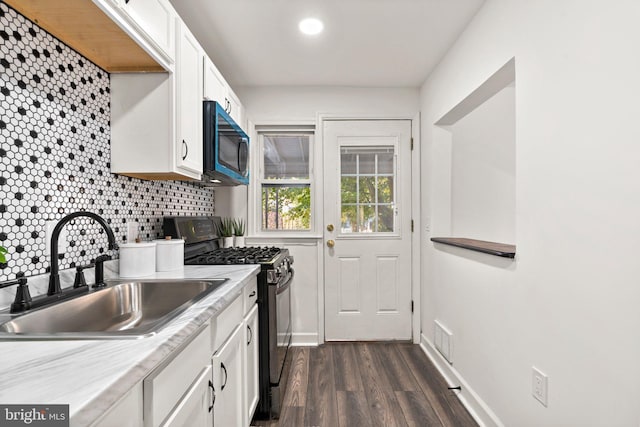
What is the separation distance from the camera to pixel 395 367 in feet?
8.34

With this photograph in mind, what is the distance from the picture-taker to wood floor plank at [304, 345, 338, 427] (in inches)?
74.4

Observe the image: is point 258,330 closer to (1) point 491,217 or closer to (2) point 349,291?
(2) point 349,291

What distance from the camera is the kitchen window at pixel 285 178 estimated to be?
10.3ft

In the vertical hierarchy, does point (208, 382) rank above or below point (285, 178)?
below

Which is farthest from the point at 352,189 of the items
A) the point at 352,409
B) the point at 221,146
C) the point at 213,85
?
the point at 352,409

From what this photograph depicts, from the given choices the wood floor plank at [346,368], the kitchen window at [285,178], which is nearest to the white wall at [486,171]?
the kitchen window at [285,178]

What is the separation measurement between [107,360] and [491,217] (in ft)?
7.61

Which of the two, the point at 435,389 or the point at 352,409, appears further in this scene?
the point at 435,389

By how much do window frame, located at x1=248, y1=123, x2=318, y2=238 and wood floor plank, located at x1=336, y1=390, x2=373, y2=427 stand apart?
1368 mm

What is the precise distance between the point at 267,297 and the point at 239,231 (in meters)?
1.18

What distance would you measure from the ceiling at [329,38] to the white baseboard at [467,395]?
2282mm

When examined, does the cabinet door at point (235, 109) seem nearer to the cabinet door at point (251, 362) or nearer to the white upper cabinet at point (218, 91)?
the white upper cabinet at point (218, 91)

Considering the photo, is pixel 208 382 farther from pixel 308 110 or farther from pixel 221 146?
pixel 308 110

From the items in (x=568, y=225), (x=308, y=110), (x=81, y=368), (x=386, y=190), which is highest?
(x=308, y=110)
